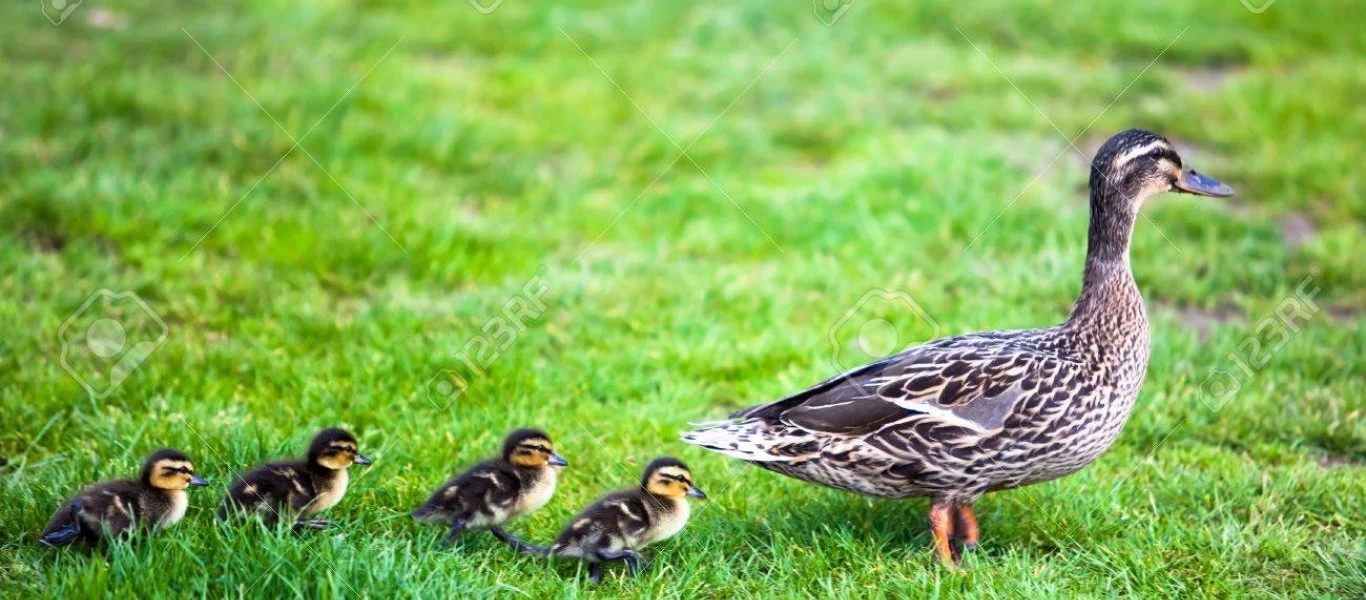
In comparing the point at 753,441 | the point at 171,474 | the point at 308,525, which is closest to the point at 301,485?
the point at 308,525

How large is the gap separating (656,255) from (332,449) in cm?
323

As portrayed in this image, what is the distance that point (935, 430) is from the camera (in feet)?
14.5

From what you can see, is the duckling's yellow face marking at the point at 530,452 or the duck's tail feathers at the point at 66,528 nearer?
the duck's tail feathers at the point at 66,528

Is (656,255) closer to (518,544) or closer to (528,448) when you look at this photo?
(528,448)

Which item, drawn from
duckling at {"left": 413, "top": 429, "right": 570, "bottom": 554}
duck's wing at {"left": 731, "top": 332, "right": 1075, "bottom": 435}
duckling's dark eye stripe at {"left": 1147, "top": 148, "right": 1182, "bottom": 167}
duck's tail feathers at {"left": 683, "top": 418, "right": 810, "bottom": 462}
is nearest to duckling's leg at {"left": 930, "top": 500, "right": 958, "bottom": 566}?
duck's wing at {"left": 731, "top": 332, "right": 1075, "bottom": 435}

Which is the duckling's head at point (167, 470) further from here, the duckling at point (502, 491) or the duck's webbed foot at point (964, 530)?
the duck's webbed foot at point (964, 530)

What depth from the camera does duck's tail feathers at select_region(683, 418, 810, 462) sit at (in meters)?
4.47

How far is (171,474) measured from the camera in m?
4.21

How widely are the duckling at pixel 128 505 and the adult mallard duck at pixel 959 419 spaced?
5.37 feet

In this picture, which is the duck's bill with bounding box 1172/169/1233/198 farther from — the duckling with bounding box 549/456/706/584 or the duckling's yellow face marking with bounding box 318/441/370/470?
the duckling's yellow face marking with bounding box 318/441/370/470

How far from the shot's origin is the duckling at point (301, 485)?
4312 millimetres

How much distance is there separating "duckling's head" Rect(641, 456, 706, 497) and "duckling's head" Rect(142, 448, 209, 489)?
1.43 m

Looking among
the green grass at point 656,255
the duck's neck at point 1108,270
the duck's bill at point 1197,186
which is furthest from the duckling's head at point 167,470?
the duck's bill at point 1197,186

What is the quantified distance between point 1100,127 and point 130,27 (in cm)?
683
